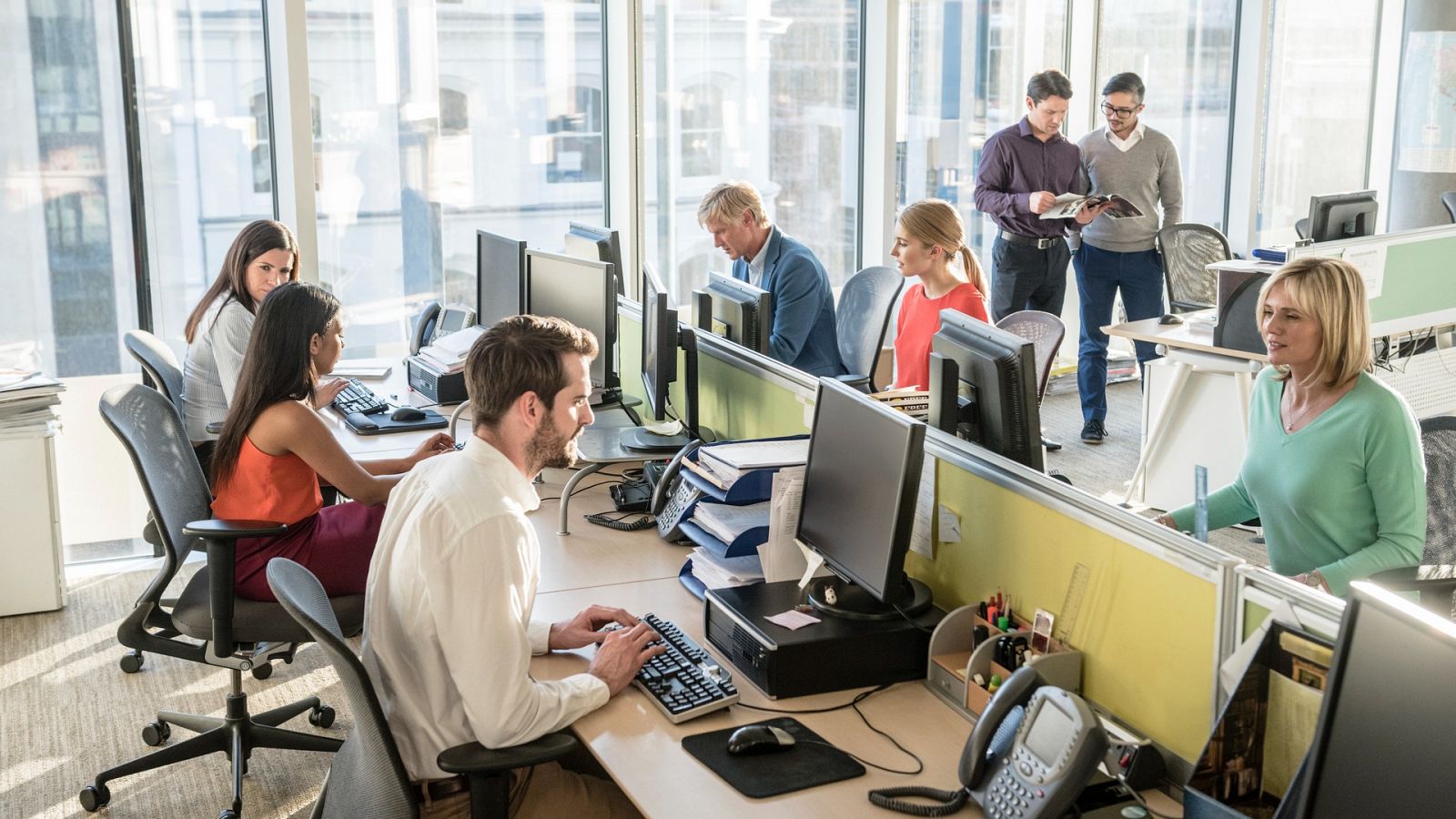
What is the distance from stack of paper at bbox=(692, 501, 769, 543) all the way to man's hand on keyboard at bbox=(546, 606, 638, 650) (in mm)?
289

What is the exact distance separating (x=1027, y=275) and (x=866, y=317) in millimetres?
1650

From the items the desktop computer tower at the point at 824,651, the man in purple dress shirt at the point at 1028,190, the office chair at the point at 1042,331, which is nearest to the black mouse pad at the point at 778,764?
the desktop computer tower at the point at 824,651

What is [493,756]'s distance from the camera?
196 centimetres

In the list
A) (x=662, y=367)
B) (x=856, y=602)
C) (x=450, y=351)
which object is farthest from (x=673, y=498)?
(x=450, y=351)

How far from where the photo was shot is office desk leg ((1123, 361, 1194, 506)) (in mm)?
4836

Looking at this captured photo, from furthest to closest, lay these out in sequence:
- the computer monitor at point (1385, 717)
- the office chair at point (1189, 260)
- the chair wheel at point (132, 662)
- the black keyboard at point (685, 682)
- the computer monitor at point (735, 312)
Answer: the office chair at point (1189, 260) → the chair wheel at point (132, 662) → the computer monitor at point (735, 312) → the black keyboard at point (685, 682) → the computer monitor at point (1385, 717)

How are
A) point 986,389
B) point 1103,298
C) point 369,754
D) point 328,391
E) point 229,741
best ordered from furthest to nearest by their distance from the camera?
point 1103,298 < point 328,391 < point 229,741 < point 986,389 < point 369,754

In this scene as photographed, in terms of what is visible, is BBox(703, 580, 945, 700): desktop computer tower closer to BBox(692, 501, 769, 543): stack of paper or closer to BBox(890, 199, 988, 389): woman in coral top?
BBox(692, 501, 769, 543): stack of paper

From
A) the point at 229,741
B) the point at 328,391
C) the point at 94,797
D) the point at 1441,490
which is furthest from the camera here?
the point at 328,391

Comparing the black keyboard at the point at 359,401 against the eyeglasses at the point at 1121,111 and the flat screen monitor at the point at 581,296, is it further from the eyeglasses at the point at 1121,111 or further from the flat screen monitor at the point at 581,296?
the eyeglasses at the point at 1121,111

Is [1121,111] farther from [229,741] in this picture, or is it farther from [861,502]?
[229,741]

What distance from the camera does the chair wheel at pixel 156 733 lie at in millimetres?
3350

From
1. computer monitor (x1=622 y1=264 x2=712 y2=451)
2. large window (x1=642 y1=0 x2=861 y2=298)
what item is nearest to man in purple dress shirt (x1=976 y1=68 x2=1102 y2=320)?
large window (x1=642 y1=0 x2=861 y2=298)

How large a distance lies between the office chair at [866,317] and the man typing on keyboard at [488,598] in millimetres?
2507
